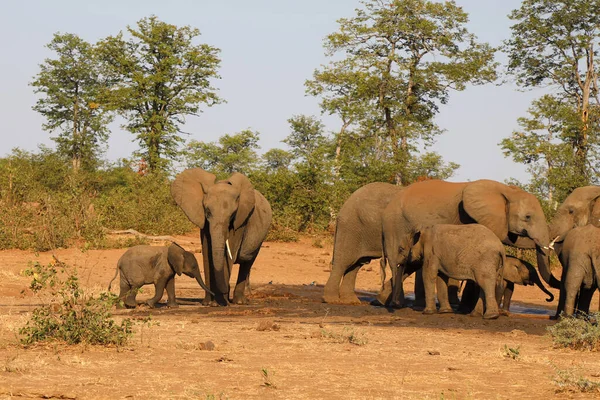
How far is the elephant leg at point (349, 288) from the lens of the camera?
1634 centimetres

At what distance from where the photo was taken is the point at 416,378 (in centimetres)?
813

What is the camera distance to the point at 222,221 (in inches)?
567

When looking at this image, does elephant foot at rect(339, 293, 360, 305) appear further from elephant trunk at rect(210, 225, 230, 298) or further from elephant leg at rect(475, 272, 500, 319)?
elephant leg at rect(475, 272, 500, 319)

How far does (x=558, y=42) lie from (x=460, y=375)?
31.0m

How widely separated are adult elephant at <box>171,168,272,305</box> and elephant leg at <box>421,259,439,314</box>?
305 centimetres

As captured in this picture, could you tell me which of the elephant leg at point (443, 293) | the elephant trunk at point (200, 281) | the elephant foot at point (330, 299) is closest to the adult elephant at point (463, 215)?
the elephant leg at point (443, 293)

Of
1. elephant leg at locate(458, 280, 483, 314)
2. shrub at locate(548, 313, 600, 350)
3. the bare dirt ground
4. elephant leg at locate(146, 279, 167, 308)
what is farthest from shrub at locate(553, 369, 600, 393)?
elephant leg at locate(146, 279, 167, 308)

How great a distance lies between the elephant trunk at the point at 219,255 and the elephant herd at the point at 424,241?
2cm

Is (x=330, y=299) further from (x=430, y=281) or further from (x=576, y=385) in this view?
(x=576, y=385)

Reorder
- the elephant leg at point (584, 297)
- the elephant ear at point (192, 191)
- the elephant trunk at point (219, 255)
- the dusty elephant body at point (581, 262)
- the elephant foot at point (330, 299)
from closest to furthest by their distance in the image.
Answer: the dusty elephant body at point (581, 262) → the elephant leg at point (584, 297) → the elephant trunk at point (219, 255) → the elephant ear at point (192, 191) → the elephant foot at point (330, 299)

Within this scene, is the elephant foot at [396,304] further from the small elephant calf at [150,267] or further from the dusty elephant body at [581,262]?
the small elephant calf at [150,267]

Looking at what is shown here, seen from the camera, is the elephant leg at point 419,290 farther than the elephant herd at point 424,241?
Yes

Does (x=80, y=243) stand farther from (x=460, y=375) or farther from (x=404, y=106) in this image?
(x=404, y=106)

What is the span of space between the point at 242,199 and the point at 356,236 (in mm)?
2368
